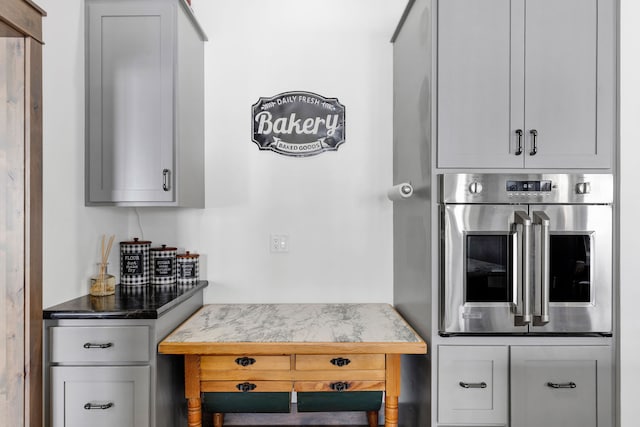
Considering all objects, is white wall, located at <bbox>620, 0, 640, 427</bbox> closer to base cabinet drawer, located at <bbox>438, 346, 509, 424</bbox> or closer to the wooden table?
base cabinet drawer, located at <bbox>438, 346, 509, 424</bbox>

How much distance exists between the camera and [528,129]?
177 cm

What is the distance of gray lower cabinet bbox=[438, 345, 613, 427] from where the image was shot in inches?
69.2

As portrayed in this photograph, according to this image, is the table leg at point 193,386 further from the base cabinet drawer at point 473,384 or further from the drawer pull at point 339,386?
the base cabinet drawer at point 473,384

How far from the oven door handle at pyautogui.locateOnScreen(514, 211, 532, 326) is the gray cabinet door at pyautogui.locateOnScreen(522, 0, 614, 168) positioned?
0.28 metres

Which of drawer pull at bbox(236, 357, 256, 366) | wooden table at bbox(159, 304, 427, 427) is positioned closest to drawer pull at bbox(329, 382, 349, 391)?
wooden table at bbox(159, 304, 427, 427)

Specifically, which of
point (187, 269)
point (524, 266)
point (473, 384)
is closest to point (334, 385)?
point (473, 384)

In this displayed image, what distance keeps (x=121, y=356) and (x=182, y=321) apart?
0.40 m

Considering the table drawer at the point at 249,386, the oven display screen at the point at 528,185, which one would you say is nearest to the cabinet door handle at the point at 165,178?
the table drawer at the point at 249,386

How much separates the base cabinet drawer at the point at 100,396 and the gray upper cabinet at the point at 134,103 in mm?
758

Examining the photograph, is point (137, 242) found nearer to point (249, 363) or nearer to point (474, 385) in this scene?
point (249, 363)

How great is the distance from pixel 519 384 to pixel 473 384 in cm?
19

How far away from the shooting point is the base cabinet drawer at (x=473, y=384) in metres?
1.76

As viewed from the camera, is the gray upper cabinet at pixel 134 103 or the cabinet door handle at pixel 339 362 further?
the gray upper cabinet at pixel 134 103

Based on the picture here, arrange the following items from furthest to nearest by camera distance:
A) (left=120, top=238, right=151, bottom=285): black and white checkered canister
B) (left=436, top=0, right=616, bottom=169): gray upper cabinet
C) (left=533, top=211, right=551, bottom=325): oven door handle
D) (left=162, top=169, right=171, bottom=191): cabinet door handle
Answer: (left=120, top=238, right=151, bottom=285): black and white checkered canister → (left=162, top=169, right=171, bottom=191): cabinet door handle → (left=436, top=0, right=616, bottom=169): gray upper cabinet → (left=533, top=211, right=551, bottom=325): oven door handle
